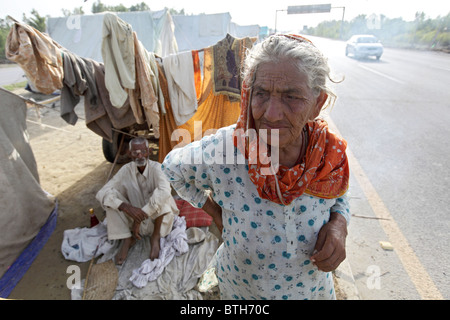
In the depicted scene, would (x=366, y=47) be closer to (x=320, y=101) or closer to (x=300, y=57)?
(x=320, y=101)

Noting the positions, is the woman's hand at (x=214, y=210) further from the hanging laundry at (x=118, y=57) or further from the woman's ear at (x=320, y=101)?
the hanging laundry at (x=118, y=57)

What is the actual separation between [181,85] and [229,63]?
791 millimetres

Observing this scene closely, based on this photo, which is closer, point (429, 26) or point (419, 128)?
point (419, 128)

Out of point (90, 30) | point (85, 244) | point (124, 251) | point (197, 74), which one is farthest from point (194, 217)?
point (90, 30)

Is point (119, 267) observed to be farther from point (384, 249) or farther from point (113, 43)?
point (384, 249)

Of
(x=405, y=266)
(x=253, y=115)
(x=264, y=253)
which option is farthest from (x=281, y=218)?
(x=405, y=266)

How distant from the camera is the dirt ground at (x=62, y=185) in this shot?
252 cm


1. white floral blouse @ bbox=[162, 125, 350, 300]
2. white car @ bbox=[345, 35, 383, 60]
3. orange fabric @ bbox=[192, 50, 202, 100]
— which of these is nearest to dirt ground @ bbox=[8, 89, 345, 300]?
white floral blouse @ bbox=[162, 125, 350, 300]

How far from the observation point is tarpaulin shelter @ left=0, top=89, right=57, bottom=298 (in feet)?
8.45

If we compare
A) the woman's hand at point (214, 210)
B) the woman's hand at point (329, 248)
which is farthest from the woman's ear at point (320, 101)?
the woman's hand at point (214, 210)

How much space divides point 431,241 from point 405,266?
1.98 ft

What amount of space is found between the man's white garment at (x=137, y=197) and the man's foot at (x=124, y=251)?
92mm

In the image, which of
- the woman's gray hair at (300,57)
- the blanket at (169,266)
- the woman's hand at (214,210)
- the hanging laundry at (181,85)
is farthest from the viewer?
the hanging laundry at (181,85)

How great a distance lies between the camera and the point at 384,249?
8.71 ft
